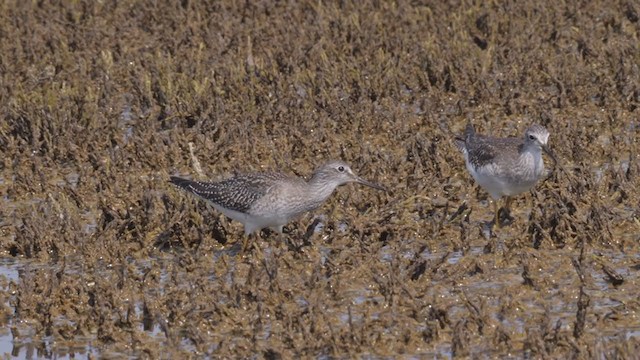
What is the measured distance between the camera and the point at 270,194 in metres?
10.1

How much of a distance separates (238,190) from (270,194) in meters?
0.30

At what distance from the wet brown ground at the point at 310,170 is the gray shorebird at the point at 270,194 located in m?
0.23

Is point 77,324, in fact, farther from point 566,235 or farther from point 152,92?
point 152,92

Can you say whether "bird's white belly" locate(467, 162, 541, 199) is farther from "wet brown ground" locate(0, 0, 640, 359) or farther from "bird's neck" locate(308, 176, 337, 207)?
"bird's neck" locate(308, 176, 337, 207)

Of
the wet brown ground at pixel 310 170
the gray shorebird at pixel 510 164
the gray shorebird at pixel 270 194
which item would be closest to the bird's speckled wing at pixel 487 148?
the gray shorebird at pixel 510 164

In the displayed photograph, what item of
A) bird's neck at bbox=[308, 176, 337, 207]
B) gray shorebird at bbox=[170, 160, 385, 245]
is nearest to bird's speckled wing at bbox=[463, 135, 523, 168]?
gray shorebird at bbox=[170, 160, 385, 245]

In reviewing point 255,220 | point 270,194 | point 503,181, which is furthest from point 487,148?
point 255,220

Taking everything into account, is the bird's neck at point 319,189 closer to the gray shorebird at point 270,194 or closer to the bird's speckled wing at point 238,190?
the gray shorebird at point 270,194

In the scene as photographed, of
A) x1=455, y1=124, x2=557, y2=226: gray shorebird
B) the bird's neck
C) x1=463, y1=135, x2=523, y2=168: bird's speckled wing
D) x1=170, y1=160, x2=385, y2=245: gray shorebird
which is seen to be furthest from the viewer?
x1=463, y1=135, x2=523, y2=168: bird's speckled wing

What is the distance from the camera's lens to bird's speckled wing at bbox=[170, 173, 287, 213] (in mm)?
10195

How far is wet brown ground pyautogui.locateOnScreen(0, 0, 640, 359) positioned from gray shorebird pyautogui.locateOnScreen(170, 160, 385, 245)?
0.76ft

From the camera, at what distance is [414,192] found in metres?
11.4

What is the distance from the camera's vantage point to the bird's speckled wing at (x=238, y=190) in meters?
10.2

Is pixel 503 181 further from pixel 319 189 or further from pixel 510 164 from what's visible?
pixel 319 189
